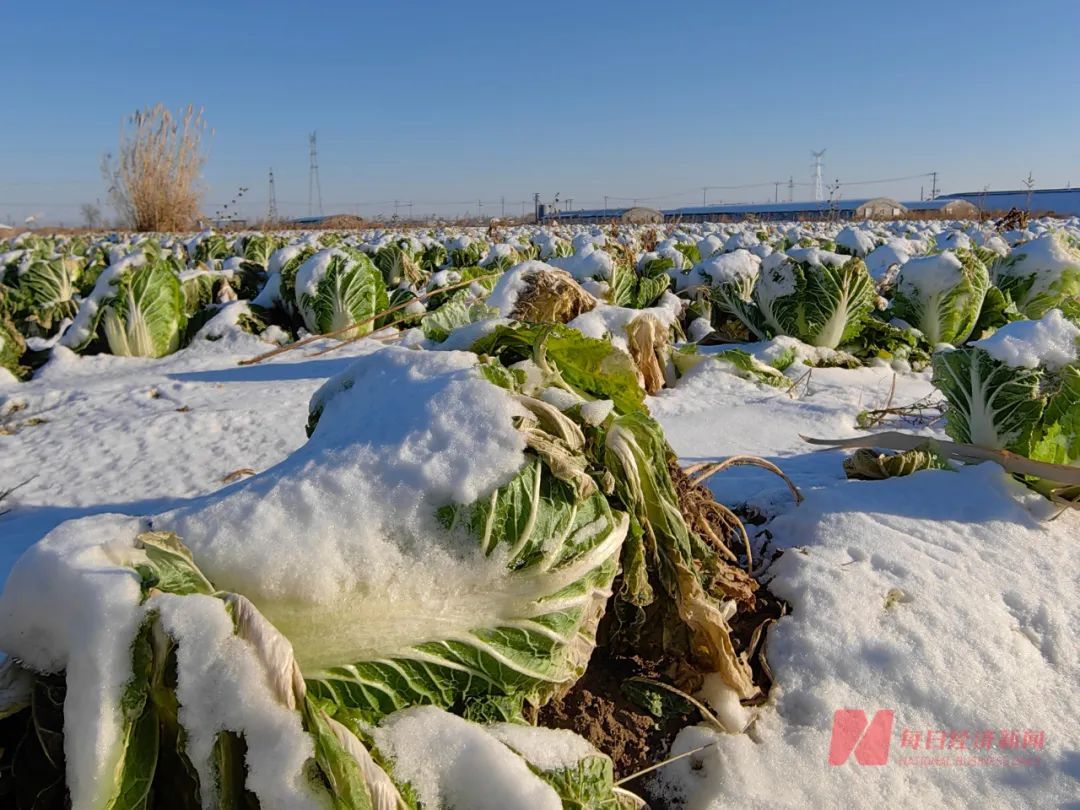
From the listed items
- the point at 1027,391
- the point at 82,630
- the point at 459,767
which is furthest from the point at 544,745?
the point at 1027,391

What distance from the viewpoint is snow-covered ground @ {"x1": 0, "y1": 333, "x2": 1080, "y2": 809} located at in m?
1.96

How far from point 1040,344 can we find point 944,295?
4407 mm

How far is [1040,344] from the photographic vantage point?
10.5ft

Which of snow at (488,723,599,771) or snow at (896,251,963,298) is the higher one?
snow at (896,251,963,298)

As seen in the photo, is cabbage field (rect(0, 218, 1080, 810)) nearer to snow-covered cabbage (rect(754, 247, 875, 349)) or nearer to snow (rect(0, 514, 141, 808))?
snow (rect(0, 514, 141, 808))

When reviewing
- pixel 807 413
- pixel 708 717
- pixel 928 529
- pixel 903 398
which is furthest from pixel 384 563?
pixel 903 398

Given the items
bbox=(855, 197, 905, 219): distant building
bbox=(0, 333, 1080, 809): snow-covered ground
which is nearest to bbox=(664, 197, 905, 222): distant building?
bbox=(855, 197, 905, 219): distant building

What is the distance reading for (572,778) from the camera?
1.64 m

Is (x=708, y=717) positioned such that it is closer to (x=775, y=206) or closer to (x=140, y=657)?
(x=140, y=657)

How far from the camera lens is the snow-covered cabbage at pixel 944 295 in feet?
23.2

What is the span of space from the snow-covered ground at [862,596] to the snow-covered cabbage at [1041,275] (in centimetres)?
465

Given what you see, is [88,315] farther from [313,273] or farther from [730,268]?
[730,268]

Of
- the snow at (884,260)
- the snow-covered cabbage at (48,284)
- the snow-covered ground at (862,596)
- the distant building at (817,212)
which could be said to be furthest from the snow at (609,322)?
the distant building at (817,212)

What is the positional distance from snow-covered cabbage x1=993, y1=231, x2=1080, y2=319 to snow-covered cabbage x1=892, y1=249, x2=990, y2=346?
0.92m
